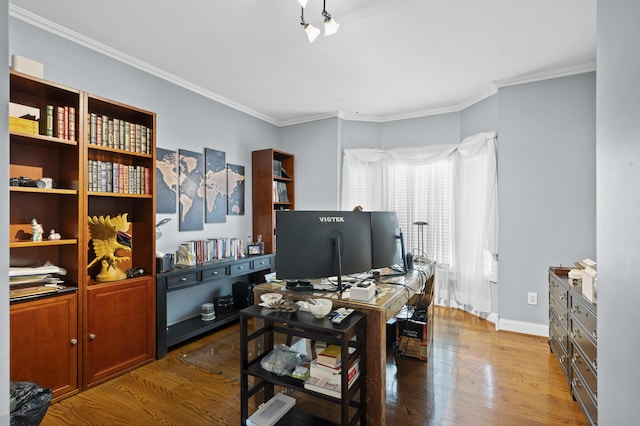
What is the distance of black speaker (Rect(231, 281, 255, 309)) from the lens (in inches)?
144

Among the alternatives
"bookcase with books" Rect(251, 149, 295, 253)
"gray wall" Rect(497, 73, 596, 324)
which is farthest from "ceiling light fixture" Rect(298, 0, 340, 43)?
"gray wall" Rect(497, 73, 596, 324)

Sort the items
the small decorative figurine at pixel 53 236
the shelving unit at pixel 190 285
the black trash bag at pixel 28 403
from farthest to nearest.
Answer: the shelving unit at pixel 190 285 < the small decorative figurine at pixel 53 236 < the black trash bag at pixel 28 403

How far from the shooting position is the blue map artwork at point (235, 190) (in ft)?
12.9

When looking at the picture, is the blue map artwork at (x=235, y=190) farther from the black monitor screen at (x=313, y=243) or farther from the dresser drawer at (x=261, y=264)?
the black monitor screen at (x=313, y=243)

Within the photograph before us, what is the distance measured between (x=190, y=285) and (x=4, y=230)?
2.48 metres

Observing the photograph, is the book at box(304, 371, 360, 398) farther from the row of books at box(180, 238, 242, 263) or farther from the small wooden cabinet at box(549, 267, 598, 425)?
the row of books at box(180, 238, 242, 263)

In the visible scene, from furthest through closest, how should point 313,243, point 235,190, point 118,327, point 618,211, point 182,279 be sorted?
point 235,190
point 182,279
point 118,327
point 313,243
point 618,211

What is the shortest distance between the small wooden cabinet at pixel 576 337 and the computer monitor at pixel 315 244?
4.78ft

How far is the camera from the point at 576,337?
2.02m

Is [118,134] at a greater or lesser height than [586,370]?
greater

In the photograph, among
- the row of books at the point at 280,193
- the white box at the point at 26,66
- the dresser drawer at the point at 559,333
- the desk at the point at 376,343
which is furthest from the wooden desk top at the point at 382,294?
the row of books at the point at 280,193

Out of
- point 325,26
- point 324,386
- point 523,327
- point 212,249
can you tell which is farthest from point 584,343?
point 212,249

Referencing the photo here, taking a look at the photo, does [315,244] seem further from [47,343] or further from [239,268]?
[47,343]

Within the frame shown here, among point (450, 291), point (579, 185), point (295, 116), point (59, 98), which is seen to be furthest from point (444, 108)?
point (59, 98)
